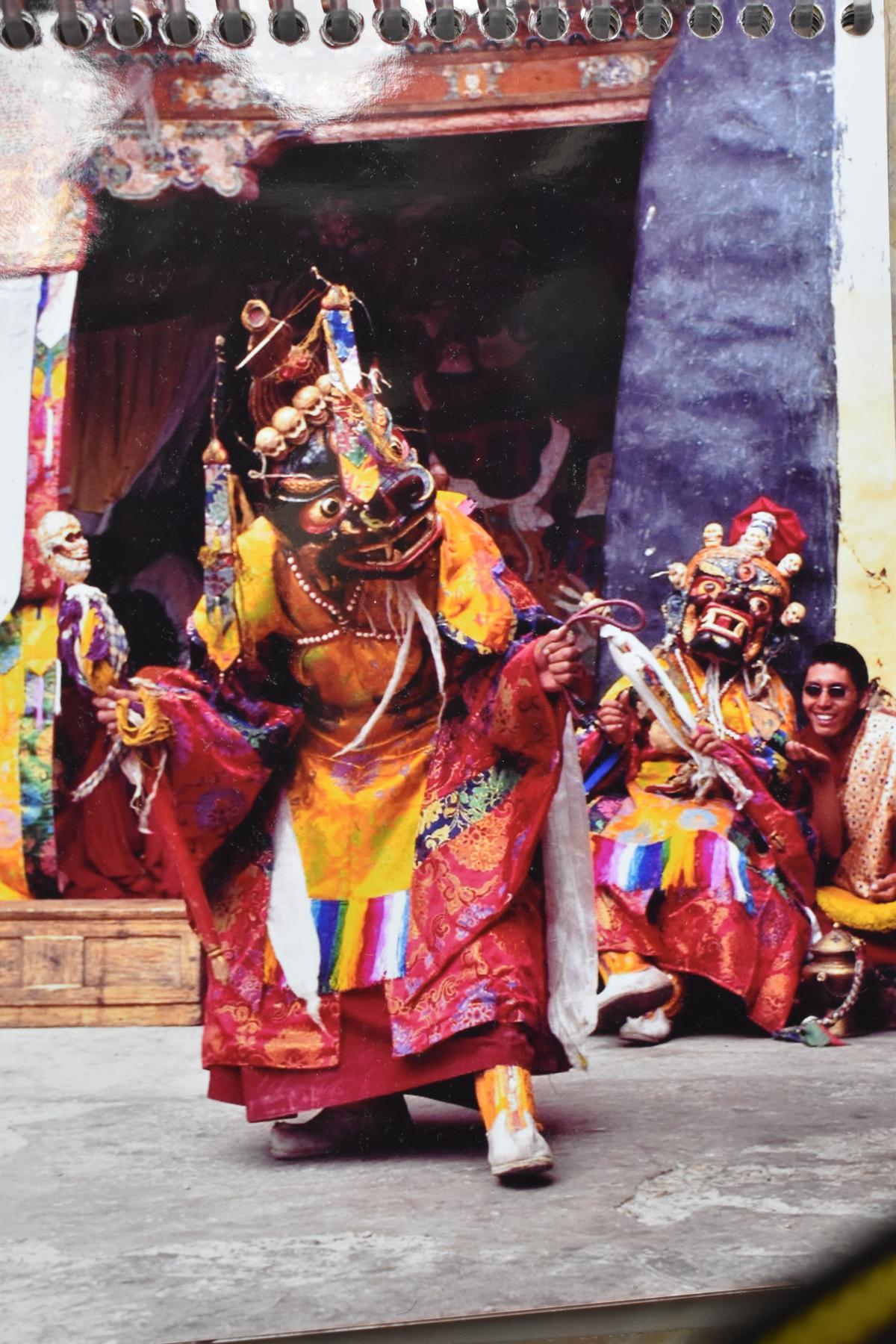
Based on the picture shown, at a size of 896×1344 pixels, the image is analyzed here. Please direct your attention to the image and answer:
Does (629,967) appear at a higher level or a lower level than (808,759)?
lower

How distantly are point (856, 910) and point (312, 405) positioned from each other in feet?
4.42

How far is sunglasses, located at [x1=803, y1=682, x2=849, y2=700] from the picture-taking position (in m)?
2.66

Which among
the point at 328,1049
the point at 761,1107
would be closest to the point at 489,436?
the point at 328,1049

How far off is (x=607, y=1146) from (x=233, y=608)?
1.08 m

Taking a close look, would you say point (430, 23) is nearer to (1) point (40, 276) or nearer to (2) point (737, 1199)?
(1) point (40, 276)

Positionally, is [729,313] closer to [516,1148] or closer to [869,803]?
[869,803]

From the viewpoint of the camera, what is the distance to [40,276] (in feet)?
7.84

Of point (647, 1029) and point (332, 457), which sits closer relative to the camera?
point (332, 457)

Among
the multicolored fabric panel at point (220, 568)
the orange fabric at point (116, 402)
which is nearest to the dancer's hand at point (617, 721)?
the multicolored fabric panel at point (220, 568)

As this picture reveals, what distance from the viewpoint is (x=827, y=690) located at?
2664mm

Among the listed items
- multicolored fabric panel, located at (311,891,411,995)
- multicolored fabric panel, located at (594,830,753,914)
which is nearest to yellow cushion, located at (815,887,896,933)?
multicolored fabric panel, located at (594,830,753,914)

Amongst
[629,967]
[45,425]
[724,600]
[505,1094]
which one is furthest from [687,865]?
[45,425]

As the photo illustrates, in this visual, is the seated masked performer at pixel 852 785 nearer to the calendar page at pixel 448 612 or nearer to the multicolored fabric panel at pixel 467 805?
the calendar page at pixel 448 612

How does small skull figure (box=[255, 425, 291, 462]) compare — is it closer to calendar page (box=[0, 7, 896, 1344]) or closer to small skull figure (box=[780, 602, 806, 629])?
calendar page (box=[0, 7, 896, 1344])
